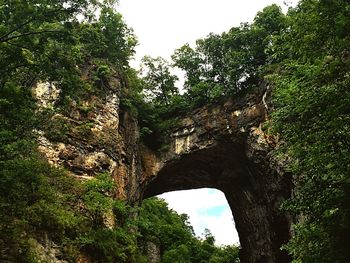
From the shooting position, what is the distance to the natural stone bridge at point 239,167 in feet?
61.4

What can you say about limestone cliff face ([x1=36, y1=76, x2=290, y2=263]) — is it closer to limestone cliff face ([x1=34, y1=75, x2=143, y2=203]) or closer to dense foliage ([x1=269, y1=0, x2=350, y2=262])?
limestone cliff face ([x1=34, y1=75, x2=143, y2=203])

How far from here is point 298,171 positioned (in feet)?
27.0

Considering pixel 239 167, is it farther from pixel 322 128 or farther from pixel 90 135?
pixel 322 128

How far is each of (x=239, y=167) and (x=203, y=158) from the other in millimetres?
1955

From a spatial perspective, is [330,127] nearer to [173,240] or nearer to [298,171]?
[298,171]

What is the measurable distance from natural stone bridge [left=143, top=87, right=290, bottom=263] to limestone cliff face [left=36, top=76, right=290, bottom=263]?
5cm

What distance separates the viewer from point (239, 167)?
21031 millimetres

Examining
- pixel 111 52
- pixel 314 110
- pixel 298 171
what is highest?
pixel 111 52

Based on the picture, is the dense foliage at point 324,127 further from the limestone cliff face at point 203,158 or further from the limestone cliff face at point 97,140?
the limestone cliff face at point 203,158

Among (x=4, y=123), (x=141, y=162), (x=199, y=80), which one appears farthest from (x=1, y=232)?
(x=199, y=80)

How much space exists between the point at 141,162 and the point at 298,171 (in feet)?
42.9

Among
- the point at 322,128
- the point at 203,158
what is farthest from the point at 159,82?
the point at 322,128

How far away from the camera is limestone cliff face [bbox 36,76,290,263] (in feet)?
53.8

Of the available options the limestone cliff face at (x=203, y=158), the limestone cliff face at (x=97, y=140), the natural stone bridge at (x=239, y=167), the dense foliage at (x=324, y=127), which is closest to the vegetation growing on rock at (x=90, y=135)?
the dense foliage at (x=324, y=127)
